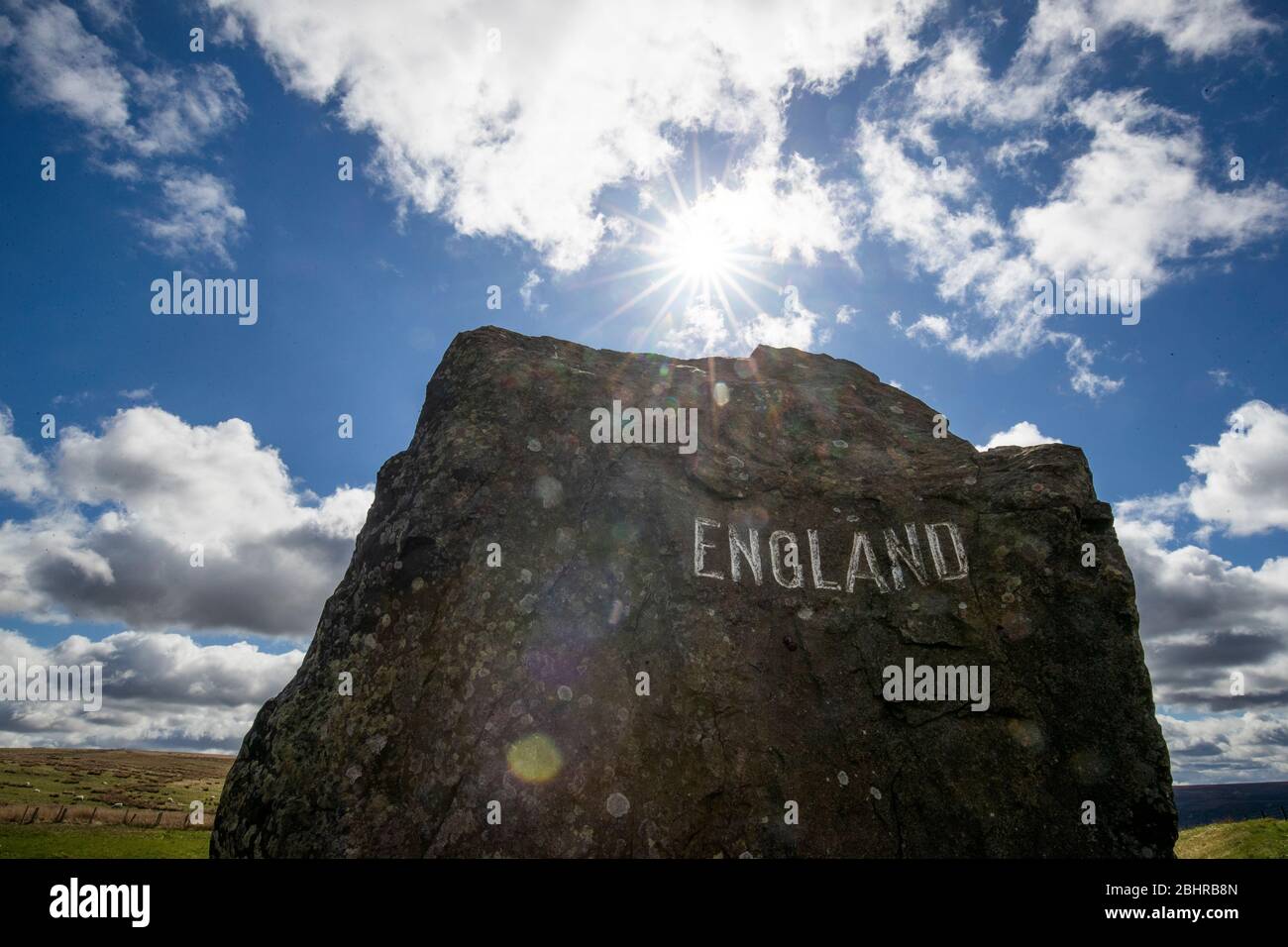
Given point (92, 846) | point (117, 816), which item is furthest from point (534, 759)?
point (117, 816)

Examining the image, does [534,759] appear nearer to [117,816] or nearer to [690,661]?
[690,661]

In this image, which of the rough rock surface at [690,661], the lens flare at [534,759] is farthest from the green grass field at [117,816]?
the lens flare at [534,759]

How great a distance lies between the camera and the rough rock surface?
7141 millimetres

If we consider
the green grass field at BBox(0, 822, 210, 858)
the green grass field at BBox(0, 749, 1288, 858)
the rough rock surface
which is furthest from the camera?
the green grass field at BBox(0, 822, 210, 858)

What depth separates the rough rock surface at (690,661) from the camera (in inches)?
281

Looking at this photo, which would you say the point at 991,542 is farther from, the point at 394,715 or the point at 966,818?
the point at 394,715

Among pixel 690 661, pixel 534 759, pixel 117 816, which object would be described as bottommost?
pixel 117 816

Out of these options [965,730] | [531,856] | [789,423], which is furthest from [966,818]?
[789,423]

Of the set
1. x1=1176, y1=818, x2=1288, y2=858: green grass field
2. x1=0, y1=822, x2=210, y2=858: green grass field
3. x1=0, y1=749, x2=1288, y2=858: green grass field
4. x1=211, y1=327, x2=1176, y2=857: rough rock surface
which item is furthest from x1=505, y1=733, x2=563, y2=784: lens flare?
x1=0, y1=822, x2=210, y2=858: green grass field

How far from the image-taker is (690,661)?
8.04 m

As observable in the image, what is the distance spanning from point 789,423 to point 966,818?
5.65m

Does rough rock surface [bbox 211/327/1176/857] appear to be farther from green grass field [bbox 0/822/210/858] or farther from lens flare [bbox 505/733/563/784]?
green grass field [bbox 0/822/210/858]

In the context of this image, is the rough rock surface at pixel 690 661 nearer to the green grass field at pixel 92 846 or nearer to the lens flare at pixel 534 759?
the lens flare at pixel 534 759
